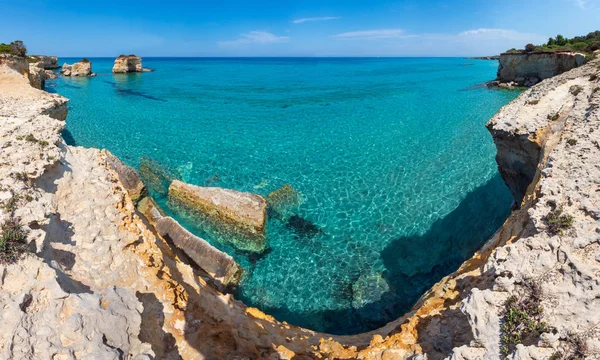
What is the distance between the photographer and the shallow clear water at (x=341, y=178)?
527 inches

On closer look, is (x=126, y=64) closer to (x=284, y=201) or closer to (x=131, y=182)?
(x=131, y=182)

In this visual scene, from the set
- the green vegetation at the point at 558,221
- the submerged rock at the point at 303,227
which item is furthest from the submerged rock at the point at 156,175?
the green vegetation at the point at 558,221

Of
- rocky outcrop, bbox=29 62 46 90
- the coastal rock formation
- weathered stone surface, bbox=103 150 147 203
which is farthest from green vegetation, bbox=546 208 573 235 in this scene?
rocky outcrop, bbox=29 62 46 90

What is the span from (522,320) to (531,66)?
67.1 metres

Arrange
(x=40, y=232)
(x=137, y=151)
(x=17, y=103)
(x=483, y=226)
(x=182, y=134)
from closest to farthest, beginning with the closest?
(x=40, y=232), (x=483, y=226), (x=17, y=103), (x=137, y=151), (x=182, y=134)

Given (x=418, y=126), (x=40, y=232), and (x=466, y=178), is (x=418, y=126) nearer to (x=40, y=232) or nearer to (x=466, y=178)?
(x=466, y=178)

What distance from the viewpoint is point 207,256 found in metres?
13.7

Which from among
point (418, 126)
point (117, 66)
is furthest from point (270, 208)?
point (117, 66)

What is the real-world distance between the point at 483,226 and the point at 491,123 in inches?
238

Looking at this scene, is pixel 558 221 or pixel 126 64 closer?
pixel 558 221

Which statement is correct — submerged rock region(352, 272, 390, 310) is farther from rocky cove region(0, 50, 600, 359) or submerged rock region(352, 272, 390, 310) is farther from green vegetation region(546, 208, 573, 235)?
green vegetation region(546, 208, 573, 235)

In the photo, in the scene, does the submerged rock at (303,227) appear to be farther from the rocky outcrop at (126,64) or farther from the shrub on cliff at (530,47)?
the rocky outcrop at (126,64)

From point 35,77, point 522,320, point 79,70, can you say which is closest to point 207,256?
point 522,320

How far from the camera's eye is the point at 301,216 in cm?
1759
